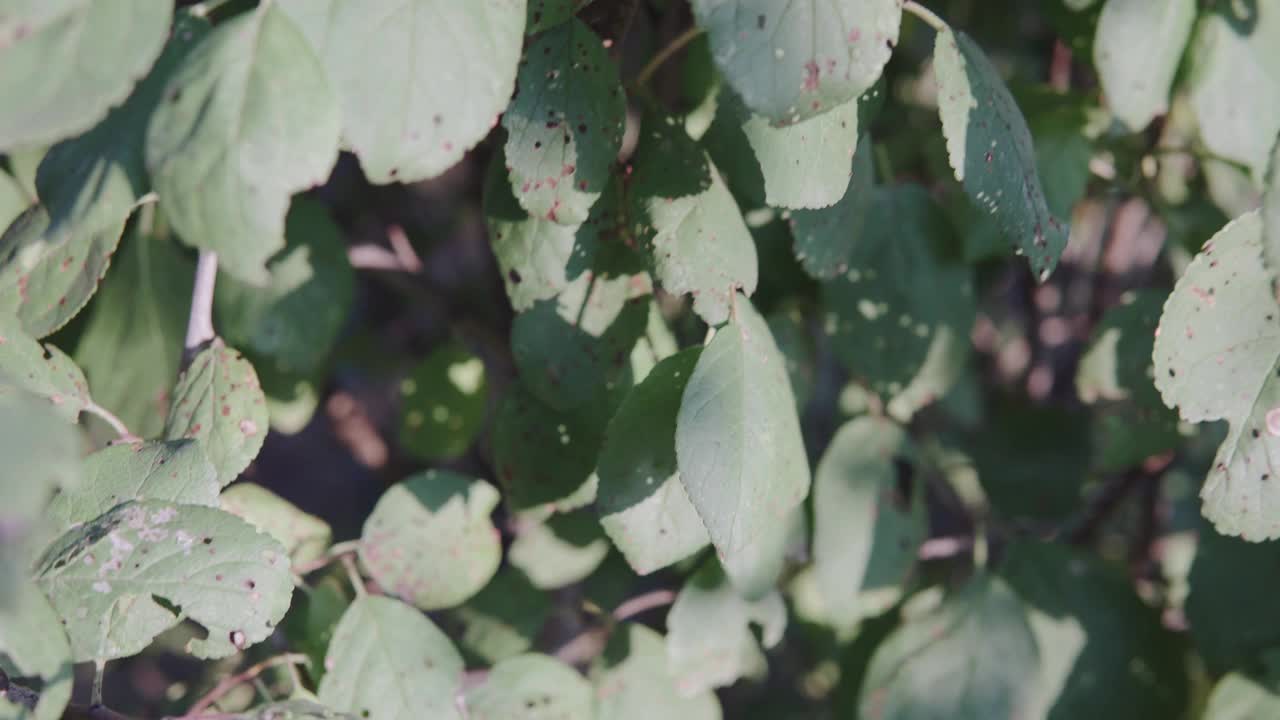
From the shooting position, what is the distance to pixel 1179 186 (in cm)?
161

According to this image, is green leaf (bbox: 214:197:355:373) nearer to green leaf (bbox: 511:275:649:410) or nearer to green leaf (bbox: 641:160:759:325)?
green leaf (bbox: 511:275:649:410)

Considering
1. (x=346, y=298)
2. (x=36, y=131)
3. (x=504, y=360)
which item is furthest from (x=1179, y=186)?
(x=36, y=131)

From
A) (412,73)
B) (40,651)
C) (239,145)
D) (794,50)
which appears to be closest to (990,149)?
(794,50)

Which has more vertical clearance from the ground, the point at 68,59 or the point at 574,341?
the point at 68,59

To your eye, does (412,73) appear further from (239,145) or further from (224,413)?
(224,413)

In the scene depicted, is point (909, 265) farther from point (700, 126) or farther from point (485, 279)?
point (485, 279)

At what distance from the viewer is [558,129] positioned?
35.7 inches

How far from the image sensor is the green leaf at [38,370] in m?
0.93

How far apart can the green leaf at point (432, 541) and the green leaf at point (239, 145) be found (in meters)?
0.50

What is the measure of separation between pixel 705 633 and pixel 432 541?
12.9 inches

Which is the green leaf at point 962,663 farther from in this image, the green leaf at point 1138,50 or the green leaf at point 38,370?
the green leaf at point 38,370

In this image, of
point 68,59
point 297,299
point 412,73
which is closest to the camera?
A: point 68,59

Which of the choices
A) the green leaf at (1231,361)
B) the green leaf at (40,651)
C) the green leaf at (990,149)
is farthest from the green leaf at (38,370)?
the green leaf at (1231,361)

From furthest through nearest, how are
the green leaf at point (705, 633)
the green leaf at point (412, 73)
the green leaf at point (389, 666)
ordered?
the green leaf at point (705, 633), the green leaf at point (389, 666), the green leaf at point (412, 73)
